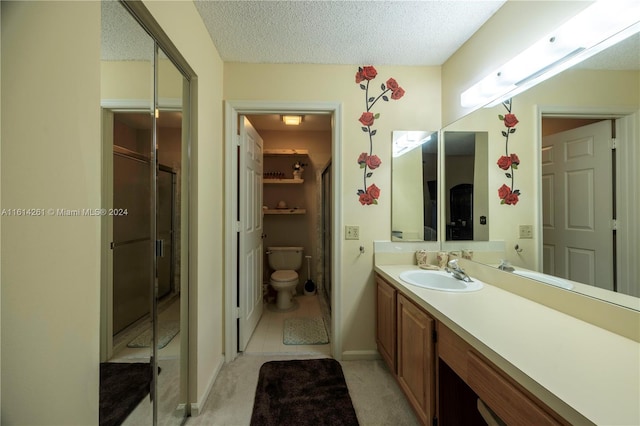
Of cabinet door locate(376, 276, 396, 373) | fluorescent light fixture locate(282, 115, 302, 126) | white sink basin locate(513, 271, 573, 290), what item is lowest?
cabinet door locate(376, 276, 396, 373)

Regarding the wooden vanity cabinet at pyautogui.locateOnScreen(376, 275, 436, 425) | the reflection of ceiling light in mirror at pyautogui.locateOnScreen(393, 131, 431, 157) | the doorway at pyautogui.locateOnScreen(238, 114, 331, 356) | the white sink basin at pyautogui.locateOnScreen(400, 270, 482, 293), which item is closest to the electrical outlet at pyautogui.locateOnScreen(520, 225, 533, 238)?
the white sink basin at pyautogui.locateOnScreen(400, 270, 482, 293)

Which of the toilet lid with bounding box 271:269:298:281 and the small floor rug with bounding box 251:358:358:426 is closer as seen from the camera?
the small floor rug with bounding box 251:358:358:426

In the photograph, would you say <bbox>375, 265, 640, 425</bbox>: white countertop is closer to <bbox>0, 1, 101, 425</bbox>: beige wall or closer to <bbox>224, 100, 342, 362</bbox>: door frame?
<bbox>224, 100, 342, 362</bbox>: door frame

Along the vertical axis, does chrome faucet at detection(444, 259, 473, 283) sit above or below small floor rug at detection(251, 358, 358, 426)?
above

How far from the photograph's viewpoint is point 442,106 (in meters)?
1.95

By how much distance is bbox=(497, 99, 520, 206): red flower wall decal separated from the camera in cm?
129

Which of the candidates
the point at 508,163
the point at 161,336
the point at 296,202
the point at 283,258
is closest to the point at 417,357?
the point at 508,163

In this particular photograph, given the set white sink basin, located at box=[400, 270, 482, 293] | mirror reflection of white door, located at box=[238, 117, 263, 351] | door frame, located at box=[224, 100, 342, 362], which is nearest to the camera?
white sink basin, located at box=[400, 270, 482, 293]

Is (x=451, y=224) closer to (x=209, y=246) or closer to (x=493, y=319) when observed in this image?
(x=493, y=319)

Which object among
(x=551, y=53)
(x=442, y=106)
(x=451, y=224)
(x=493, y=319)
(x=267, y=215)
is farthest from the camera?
(x=267, y=215)

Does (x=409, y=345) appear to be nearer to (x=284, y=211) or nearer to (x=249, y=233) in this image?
(x=249, y=233)

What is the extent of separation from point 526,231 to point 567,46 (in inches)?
34.2

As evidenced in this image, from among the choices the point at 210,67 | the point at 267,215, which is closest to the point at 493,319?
the point at 210,67

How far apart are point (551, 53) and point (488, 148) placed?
0.52m
